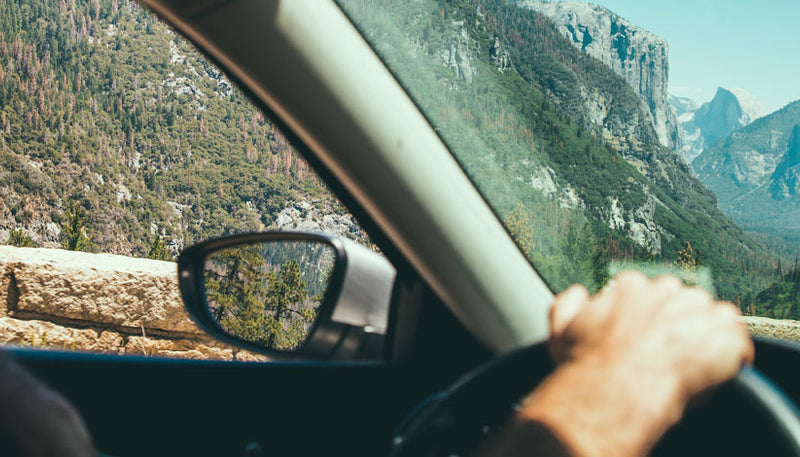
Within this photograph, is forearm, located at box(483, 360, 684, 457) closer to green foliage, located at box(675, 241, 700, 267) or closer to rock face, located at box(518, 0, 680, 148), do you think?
green foliage, located at box(675, 241, 700, 267)

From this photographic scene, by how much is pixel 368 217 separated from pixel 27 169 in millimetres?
76290

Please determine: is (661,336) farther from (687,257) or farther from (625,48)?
(625,48)

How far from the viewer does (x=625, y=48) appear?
1.25 meters

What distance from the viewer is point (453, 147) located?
1.36 m

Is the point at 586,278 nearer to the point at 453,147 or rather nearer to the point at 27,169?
the point at 453,147

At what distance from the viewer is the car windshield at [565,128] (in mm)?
1323

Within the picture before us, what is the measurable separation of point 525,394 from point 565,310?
17cm

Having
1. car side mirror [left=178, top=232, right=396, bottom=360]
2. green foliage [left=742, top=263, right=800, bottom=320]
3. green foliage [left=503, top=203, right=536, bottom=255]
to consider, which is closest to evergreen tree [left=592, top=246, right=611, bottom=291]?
green foliage [left=503, top=203, right=536, bottom=255]

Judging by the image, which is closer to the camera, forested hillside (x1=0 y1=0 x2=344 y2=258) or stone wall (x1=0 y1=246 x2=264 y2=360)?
stone wall (x1=0 y1=246 x2=264 y2=360)

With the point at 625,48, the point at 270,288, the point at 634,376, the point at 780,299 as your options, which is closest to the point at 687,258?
the point at 780,299

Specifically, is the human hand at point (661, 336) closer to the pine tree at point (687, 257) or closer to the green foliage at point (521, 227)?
the pine tree at point (687, 257)

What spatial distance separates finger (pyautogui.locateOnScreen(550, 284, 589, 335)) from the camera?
34.9 inches

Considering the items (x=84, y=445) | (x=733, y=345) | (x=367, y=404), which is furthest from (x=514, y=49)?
(x=84, y=445)

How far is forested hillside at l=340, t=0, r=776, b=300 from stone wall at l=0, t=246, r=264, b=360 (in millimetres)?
5041
